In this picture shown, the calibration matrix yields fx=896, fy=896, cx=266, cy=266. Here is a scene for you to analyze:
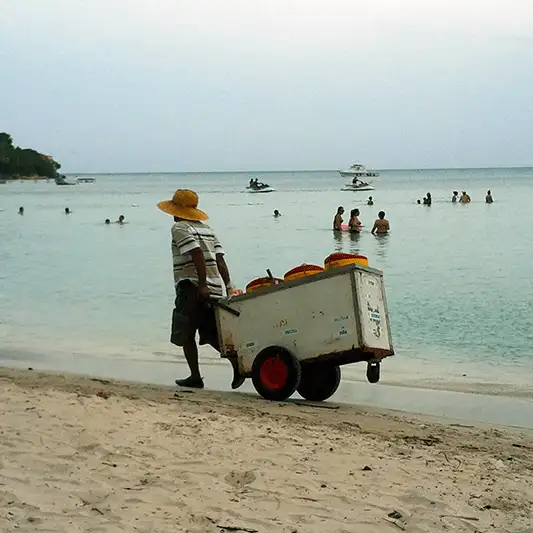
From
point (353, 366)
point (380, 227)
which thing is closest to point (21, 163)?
point (380, 227)

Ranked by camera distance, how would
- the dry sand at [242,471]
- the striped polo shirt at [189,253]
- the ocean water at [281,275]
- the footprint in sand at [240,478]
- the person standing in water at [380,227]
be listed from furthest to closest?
the person standing in water at [380,227] → the ocean water at [281,275] → the striped polo shirt at [189,253] → the footprint in sand at [240,478] → the dry sand at [242,471]

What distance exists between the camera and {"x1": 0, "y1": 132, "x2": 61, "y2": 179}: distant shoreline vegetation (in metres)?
126

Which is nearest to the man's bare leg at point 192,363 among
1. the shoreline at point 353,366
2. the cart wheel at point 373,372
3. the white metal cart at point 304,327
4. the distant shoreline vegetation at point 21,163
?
the white metal cart at point 304,327

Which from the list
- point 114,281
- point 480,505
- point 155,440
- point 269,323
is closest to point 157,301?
point 114,281

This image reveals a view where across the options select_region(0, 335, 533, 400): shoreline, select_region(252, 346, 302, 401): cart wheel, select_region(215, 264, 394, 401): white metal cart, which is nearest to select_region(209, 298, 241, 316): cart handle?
select_region(215, 264, 394, 401): white metal cart

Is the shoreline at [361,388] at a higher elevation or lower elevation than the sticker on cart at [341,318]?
lower

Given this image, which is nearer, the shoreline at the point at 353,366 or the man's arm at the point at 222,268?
the man's arm at the point at 222,268

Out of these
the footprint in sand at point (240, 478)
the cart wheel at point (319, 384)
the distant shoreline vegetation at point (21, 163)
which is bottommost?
the cart wheel at point (319, 384)

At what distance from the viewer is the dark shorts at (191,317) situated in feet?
24.2

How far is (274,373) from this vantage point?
719 centimetres

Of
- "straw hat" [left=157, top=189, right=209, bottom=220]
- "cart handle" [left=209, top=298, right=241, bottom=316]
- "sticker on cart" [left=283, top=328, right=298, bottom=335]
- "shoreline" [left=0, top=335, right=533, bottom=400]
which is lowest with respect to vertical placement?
"shoreline" [left=0, top=335, right=533, bottom=400]

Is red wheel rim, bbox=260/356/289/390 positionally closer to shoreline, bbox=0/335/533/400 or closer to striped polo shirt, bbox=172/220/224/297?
striped polo shirt, bbox=172/220/224/297

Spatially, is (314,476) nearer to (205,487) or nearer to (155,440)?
(205,487)

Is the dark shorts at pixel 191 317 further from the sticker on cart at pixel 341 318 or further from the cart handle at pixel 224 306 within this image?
the sticker on cart at pixel 341 318
